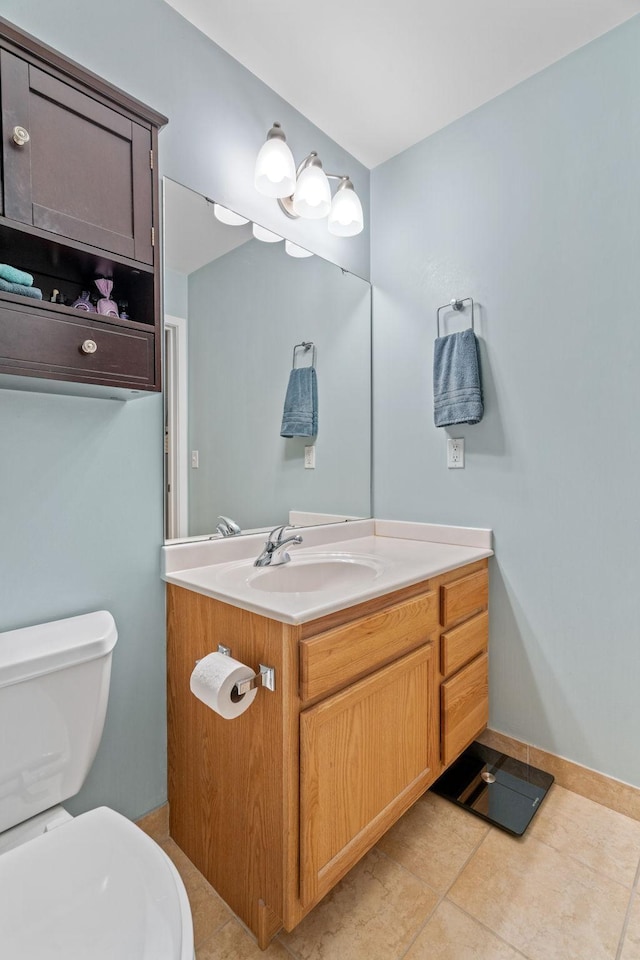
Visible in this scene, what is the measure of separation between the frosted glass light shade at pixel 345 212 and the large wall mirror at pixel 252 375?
0.48 ft

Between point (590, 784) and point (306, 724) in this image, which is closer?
point (306, 724)

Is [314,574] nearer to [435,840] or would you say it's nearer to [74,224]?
[435,840]

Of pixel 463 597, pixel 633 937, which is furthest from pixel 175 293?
pixel 633 937

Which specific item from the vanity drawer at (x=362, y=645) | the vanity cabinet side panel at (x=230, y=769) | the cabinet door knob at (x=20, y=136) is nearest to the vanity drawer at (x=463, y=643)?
the vanity drawer at (x=362, y=645)

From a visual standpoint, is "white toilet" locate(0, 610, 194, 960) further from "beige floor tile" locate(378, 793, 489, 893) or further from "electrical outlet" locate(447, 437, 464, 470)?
"electrical outlet" locate(447, 437, 464, 470)

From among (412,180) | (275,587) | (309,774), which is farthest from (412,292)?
(309,774)

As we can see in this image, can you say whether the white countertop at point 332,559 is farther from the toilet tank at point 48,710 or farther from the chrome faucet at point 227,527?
the toilet tank at point 48,710

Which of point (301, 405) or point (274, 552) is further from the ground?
point (301, 405)

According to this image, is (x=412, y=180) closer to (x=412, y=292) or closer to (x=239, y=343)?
(x=412, y=292)

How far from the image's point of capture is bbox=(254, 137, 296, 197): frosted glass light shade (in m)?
1.51

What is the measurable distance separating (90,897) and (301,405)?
4.92ft

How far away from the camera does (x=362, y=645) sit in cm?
116

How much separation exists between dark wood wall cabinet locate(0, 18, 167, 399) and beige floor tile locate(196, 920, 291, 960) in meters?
1.32

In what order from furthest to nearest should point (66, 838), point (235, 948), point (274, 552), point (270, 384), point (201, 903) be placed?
point (270, 384) → point (274, 552) → point (201, 903) → point (235, 948) → point (66, 838)
